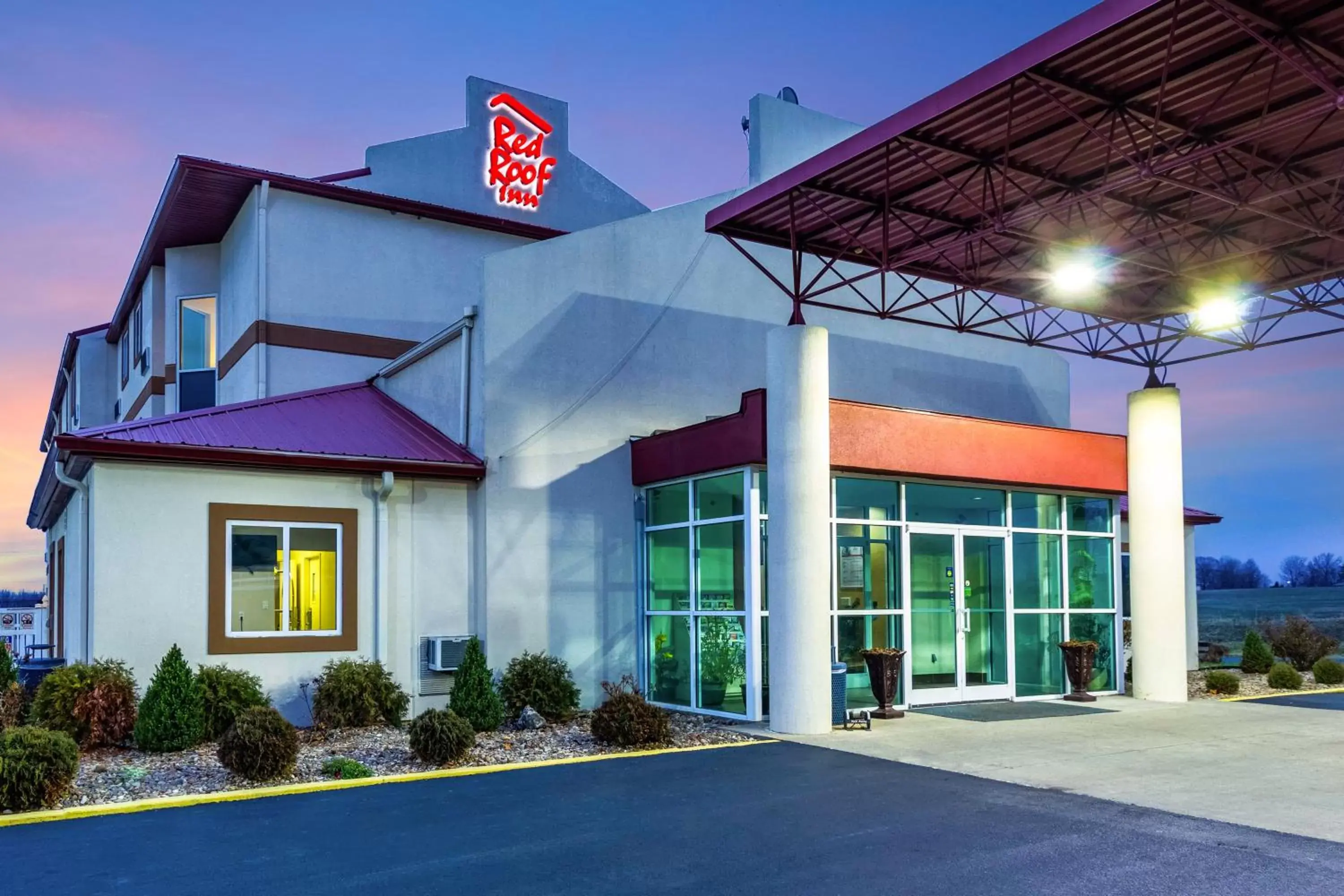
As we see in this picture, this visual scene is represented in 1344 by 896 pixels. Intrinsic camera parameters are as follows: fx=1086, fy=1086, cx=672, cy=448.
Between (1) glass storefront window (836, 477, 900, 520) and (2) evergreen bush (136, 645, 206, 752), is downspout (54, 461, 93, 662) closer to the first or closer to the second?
(2) evergreen bush (136, 645, 206, 752)

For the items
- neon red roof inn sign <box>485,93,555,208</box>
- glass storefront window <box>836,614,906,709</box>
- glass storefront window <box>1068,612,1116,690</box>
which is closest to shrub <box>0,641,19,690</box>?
glass storefront window <box>836,614,906,709</box>

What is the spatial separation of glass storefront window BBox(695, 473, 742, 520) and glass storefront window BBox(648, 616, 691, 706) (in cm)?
145

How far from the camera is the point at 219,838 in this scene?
742cm

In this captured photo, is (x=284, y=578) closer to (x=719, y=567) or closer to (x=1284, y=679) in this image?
(x=719, y=567)

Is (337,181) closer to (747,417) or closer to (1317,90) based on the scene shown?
(747,417)

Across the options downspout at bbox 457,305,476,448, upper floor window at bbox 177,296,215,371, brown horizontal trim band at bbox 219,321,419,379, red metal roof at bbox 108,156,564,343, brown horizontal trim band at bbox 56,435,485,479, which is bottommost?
brown horizontal trim band at bbox 56,435,485,479

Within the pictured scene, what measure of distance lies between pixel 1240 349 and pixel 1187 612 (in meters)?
6.52

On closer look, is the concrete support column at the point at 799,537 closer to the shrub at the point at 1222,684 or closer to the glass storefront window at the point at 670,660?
the glass storefront window at the point at 670,660

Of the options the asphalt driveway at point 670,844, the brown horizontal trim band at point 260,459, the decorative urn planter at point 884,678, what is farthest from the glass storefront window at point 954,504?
the brown horizontal trim band at point 260,459

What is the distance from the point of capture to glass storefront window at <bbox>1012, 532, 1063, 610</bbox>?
51.2 feet

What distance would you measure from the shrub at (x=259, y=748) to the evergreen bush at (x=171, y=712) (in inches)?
66.0

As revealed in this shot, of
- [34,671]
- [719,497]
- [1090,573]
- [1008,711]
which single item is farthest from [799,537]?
[34,671]

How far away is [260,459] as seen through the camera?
42.1 ft

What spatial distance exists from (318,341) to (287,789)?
10.3 meters
